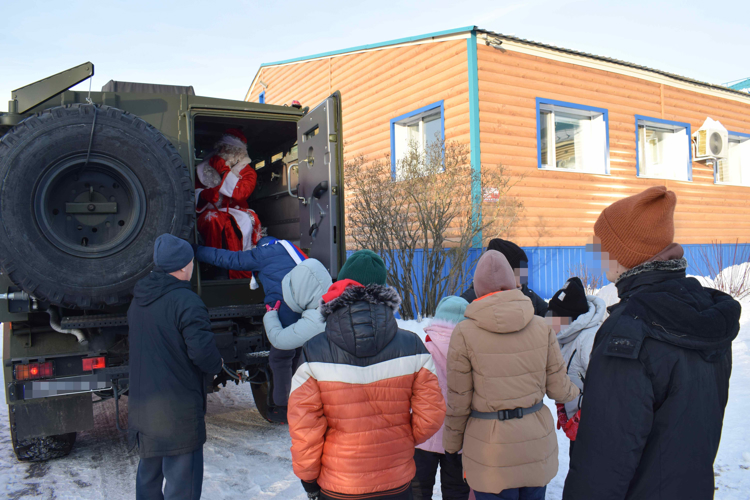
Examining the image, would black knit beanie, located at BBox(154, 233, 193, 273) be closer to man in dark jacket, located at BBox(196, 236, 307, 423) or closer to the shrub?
man in dark jacket, located at BBox(196, 236, 307, 423)

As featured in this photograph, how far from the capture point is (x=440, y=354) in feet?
9.06

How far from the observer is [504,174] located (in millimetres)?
9445

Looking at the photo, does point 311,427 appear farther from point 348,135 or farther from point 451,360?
point 348,135

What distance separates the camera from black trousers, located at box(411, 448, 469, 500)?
9.05ft

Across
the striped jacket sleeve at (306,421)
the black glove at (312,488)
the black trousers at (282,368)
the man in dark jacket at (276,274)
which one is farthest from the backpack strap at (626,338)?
the black trousers at (282,368)

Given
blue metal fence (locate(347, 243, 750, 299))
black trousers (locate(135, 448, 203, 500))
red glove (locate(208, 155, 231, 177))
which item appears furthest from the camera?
blue metal fence (locate(347, 243, 750, 299))

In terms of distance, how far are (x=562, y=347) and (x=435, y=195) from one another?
5.65 m

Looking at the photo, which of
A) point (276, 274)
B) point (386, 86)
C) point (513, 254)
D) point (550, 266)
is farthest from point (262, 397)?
point (386, 86)

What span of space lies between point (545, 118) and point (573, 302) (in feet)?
28.6

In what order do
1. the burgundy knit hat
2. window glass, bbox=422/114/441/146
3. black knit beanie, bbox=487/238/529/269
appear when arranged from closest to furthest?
the burgundy knit hat < black knit beanie, bbox=487/238/529/269 < window glass, bbox=422/114/441/146

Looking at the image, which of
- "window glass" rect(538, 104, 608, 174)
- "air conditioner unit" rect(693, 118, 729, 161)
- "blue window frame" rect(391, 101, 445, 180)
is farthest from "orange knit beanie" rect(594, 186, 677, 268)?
"air conditioner unit" rect(693, 118, 729, 161)

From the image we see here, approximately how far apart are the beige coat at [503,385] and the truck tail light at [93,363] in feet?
8.82

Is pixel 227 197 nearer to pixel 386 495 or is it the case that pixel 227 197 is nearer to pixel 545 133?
pixel 386 495

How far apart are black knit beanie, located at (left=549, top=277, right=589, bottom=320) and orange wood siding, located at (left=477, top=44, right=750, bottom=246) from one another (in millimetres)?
6892
